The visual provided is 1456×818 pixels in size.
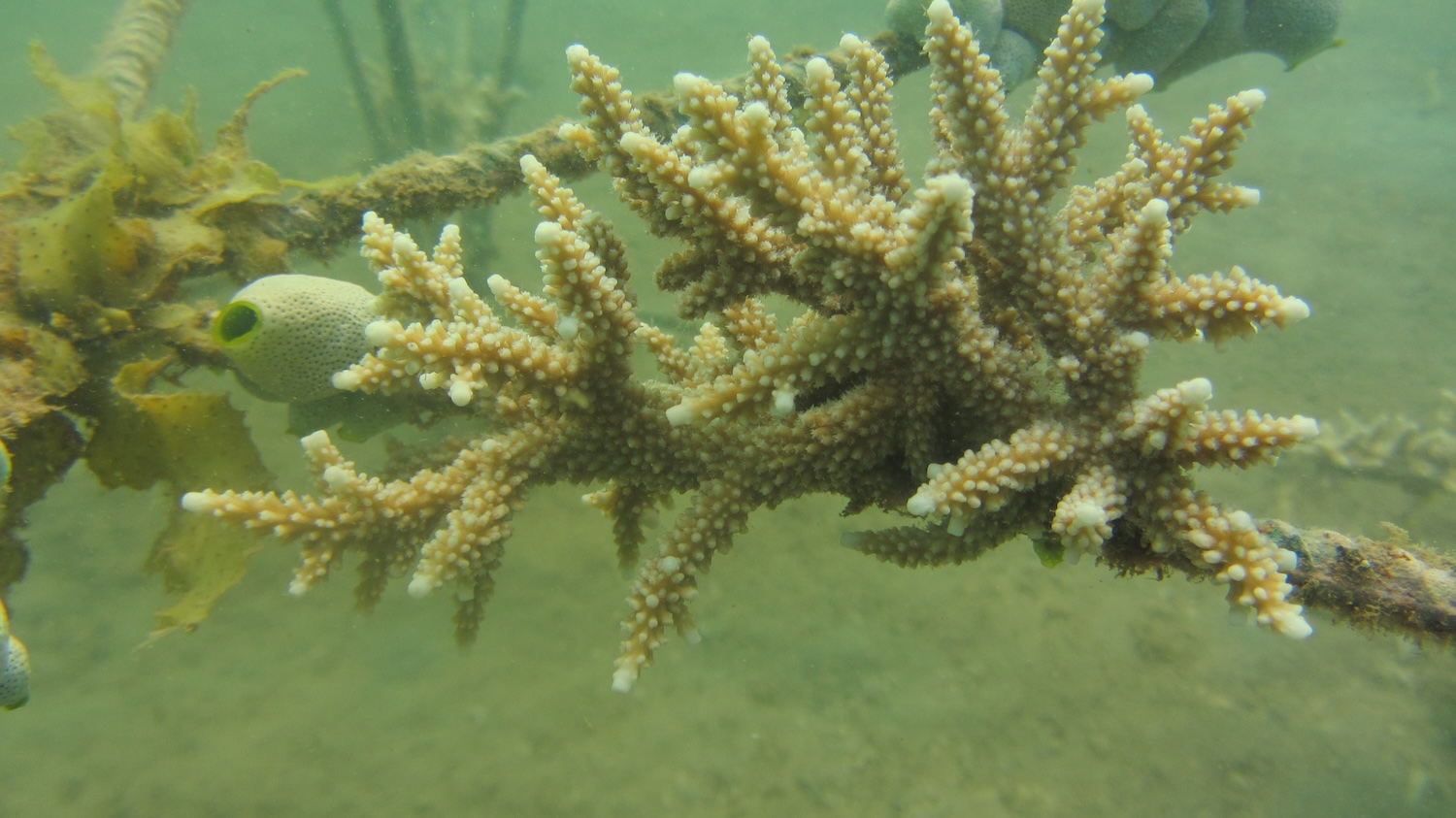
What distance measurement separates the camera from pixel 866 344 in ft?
5.85

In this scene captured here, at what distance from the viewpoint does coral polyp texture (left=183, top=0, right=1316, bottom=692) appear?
1632mm

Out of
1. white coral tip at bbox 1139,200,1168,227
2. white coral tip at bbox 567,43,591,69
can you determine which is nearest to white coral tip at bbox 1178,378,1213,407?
white coral tip at bbox 1139,200,1168,227

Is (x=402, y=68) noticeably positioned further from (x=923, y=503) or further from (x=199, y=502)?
(x=923, y=503)

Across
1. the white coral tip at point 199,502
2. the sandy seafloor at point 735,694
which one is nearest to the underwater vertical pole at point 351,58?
the sandy seafloor at point 735,694

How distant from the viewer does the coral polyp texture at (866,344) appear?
1632 millimetres

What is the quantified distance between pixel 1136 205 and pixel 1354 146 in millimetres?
12789

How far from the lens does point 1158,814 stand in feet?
14.1

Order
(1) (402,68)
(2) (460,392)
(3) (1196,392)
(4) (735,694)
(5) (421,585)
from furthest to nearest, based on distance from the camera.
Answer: (1) (402,68)
(4) (735,694)
(5) (421,585)
(2) (460,392)
(3) (1196,392)

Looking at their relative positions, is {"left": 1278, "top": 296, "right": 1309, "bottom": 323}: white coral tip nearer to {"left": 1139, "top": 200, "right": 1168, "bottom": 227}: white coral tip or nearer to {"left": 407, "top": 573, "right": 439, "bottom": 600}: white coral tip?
{"left": 1139, "top": 200, "right": 1168, "bottom": 227}: white coral tip

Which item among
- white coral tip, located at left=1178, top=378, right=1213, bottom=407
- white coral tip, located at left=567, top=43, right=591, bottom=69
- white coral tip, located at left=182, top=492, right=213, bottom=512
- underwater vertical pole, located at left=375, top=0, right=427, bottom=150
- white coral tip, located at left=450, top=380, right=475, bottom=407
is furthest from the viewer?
underwater vertical pole, located at left=375, top=0, right=427, bottom=150

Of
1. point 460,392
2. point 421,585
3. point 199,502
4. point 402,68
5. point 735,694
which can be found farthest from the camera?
point 402,68

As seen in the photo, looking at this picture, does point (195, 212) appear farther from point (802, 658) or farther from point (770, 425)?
point (802, 658)

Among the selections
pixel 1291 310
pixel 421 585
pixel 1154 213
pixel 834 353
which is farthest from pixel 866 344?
pixel 421 585

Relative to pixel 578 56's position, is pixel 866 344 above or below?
below
